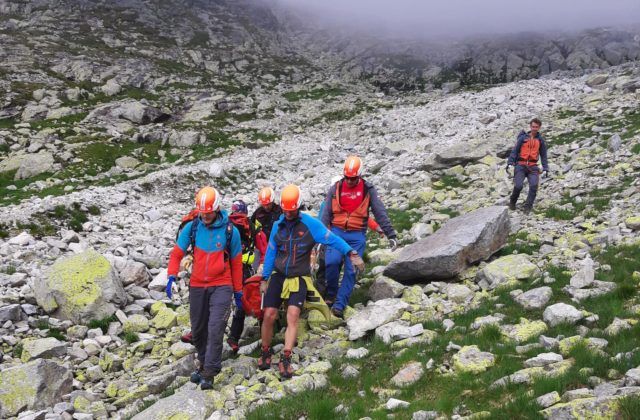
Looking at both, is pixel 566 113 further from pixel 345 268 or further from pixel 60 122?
pixel 60 122

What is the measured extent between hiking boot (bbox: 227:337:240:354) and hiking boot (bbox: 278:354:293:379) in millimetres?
1742

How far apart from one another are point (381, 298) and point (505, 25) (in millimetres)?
125468

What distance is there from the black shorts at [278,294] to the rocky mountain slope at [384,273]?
3.76 ft

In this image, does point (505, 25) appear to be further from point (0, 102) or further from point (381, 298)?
point (381, 298)

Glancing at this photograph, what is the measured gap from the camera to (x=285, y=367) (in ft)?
26.9

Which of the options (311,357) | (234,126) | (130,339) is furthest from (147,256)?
(234,126)

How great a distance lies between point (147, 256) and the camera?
637 inches

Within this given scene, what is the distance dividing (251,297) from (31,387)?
4263 mm

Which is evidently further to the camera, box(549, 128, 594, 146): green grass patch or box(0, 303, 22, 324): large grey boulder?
box(549, 128, 594, 146): green grass patch

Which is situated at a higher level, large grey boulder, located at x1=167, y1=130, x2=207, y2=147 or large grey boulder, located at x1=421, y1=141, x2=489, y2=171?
large grey boulder, located at x1=421, y1=141, x2=489, y2=171

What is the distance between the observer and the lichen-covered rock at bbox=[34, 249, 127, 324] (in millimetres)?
11914

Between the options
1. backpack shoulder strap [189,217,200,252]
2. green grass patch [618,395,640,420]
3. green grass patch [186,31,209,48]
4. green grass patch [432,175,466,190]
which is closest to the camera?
green grass patch [618,395,640,420]

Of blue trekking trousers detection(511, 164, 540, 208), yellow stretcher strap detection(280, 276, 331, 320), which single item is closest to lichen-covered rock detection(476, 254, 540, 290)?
yellow stretcher strap detection(280, 276, 331, 320)

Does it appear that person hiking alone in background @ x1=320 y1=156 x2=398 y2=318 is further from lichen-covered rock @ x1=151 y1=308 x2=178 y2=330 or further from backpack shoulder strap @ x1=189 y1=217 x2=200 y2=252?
lichen-covered rock @ x1=151 y1=308 x2=178 y2=330
